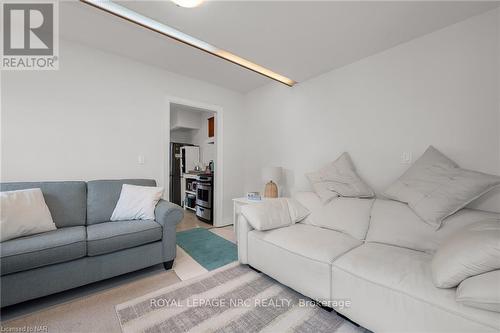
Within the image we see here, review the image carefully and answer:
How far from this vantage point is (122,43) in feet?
7.77

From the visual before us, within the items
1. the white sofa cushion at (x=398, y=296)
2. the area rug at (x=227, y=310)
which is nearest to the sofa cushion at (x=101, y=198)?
the area rug at (x=227, y=310)

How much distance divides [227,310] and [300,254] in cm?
70

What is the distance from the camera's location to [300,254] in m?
1.63

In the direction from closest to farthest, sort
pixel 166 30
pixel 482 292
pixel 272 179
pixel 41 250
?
pixel 482 292 < pixel 41 250 < pixel 166 30 < pixel 272 179

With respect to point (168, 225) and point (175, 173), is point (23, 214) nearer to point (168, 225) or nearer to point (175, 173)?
point (168, 225)

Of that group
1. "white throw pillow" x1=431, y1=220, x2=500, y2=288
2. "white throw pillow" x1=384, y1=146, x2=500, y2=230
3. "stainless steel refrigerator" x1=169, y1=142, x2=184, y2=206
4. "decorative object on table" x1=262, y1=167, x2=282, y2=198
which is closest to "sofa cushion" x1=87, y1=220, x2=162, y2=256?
"decorative object on table" x1=262, y1=167, x2=282, y2=198

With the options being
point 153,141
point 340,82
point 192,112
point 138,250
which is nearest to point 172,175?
point 192,112

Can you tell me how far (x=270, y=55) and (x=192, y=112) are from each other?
3.37 m

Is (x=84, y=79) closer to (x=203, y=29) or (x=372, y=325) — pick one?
(x=203, y=29)

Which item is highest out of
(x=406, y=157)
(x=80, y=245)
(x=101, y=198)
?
(x=406, y=157)

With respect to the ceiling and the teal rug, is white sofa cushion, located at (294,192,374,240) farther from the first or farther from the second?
the ceiling

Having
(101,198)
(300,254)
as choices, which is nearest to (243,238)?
(300,254)

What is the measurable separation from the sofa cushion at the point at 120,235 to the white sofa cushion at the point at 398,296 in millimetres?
1680

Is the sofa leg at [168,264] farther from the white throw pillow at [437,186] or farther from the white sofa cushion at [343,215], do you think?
the white throw pillow at [437,186]
